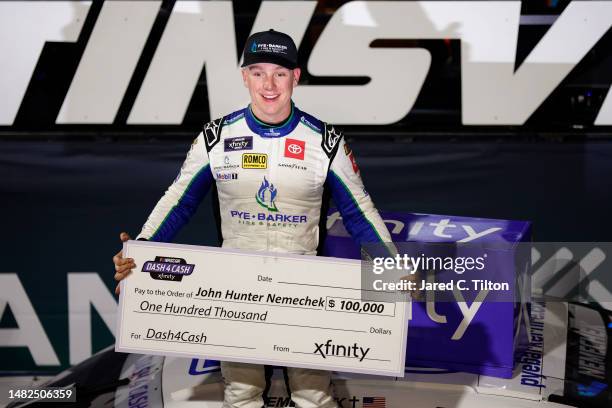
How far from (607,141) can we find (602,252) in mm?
630

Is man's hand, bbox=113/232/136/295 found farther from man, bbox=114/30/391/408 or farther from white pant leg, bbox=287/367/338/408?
white pant leg, bbox=287/367/338/408

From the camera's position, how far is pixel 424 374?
2.46 meters

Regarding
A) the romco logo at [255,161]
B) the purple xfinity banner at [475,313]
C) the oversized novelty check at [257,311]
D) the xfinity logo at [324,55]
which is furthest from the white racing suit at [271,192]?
Answer: the xfinity logo at [324,55]

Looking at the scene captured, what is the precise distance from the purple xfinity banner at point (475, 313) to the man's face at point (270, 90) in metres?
0.64

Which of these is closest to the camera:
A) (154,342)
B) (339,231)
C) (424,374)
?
(154,342)

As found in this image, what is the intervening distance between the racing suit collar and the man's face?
0.02 meters

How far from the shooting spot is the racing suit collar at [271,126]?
7.82 ft

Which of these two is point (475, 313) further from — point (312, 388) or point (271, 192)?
point (271, 192)

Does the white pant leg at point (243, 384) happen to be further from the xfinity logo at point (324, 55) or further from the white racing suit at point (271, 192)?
the xfinity logo at point (324, 55)

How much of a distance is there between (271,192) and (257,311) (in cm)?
39

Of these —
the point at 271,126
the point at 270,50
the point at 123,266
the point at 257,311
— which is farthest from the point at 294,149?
the point at 123,266

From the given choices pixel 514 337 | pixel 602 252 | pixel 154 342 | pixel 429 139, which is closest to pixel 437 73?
pixel 429 139

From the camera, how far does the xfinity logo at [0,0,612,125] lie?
13.9 ft

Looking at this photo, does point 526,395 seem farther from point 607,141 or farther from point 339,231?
point 607,141
